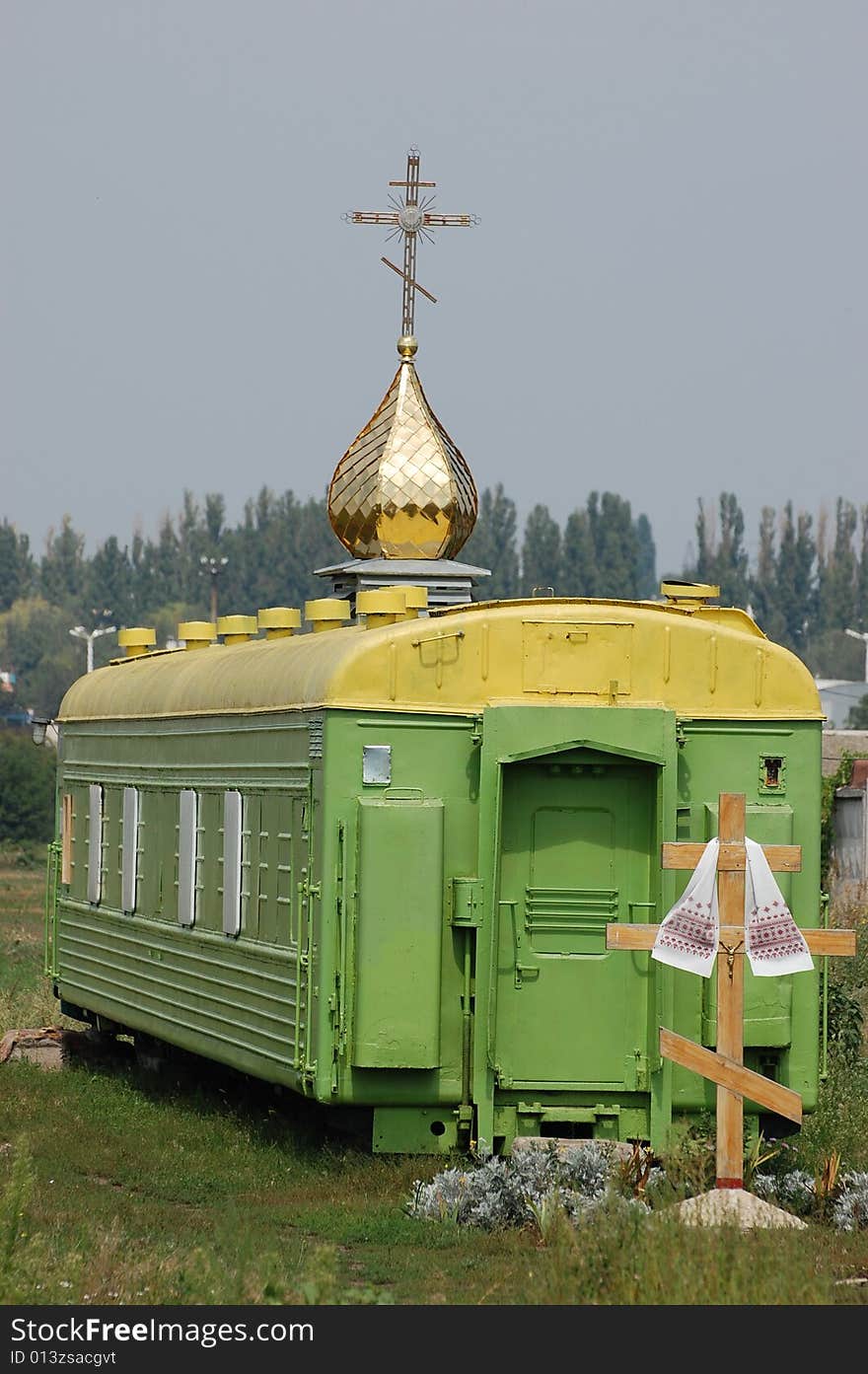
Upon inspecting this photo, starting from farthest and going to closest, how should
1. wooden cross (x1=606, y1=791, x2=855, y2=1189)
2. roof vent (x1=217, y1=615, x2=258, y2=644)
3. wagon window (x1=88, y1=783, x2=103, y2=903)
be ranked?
wagon window (x1=88, y1=783, x2=103, y2=903), roof vent (x1=217, y1=615, x2=258, y2=644), wooden cross (x1=606, y1=791, x2=855, y2=1189)

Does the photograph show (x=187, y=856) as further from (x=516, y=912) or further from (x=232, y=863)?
(x=516, y=912)

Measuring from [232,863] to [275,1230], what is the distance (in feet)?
12.6

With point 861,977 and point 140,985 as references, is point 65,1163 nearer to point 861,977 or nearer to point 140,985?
point 140,985

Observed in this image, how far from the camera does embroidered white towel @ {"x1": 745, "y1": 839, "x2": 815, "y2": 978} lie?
12008 mm

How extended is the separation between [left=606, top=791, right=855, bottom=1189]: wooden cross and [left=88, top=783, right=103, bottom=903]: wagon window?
7962mm

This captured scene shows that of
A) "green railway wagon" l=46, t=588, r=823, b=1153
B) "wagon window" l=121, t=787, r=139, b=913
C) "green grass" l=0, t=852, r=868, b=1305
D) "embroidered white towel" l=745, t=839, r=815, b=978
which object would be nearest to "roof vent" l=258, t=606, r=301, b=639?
"wagon window" l=121, t=787, r=139, b=913

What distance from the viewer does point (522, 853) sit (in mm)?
13438

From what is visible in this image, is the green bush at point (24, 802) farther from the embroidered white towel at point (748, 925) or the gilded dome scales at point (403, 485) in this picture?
the embroidered white towel at point (748, 925)

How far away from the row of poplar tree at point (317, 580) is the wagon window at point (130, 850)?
254 feet

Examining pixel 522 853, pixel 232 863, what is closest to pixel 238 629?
pixel 232 863

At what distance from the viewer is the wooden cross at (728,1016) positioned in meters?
11.7

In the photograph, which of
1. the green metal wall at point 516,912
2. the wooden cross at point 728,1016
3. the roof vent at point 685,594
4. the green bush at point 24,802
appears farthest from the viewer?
the green bush at point 24,802

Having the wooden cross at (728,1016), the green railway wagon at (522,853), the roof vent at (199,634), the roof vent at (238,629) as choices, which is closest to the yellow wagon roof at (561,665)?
the green railway wagon at (522,853)

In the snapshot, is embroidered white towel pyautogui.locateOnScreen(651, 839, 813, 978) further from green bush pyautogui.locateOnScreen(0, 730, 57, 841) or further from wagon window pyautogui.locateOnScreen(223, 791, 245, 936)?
green bush pyautogui.locateOnScreen(0, 730, 57, 841)
